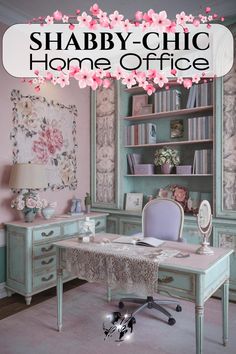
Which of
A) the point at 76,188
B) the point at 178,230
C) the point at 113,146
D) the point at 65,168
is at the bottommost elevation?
the point at 178,230

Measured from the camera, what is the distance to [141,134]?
13.0 ft

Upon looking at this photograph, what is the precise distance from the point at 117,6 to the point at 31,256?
103 inches

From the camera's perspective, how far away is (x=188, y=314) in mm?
2836

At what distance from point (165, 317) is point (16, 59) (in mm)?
3048

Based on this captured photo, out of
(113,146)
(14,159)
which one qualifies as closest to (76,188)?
(113,146)

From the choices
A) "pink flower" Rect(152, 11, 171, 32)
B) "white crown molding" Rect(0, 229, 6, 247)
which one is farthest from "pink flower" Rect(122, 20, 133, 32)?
"white crown molding" Rect(0, 229, 6, 247)

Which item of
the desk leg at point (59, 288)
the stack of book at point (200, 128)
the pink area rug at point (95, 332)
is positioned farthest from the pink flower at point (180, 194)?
the desk leg at point (59, 288)

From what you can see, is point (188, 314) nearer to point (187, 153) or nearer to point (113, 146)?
point (187, 153)

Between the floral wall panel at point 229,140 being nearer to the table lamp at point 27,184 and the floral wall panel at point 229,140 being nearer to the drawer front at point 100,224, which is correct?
the drawer front at point 100,224

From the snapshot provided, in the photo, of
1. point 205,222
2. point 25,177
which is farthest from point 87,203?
point 205,222

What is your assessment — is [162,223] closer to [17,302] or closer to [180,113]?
[180,113]

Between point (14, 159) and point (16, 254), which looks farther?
point (14, 159)

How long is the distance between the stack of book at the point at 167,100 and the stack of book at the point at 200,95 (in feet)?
0.60

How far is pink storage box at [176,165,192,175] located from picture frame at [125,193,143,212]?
635 mm
